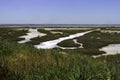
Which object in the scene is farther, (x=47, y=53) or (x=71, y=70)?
(x=47, y=53)

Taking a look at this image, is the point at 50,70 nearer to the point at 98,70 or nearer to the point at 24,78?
the point at 24,78

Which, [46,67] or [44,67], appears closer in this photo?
[44,67]

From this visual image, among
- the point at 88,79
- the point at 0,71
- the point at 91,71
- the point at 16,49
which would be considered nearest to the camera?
the point at 88,79

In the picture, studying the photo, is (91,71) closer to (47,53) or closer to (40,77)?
(40,77)

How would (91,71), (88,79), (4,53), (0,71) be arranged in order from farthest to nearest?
(4,53)
(0,71)
(91,71)
(88,79)

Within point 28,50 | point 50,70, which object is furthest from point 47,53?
point 50,70

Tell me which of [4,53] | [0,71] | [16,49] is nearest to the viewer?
[0,71]

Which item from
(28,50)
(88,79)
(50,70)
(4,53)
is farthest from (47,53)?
(88,79)

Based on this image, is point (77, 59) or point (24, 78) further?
point (77, 59)

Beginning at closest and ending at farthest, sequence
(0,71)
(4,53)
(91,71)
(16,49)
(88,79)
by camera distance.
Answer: (88,79), (91,71), (0,71), (4,53), (16,49)
